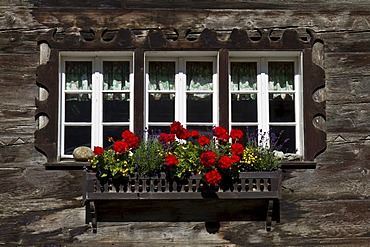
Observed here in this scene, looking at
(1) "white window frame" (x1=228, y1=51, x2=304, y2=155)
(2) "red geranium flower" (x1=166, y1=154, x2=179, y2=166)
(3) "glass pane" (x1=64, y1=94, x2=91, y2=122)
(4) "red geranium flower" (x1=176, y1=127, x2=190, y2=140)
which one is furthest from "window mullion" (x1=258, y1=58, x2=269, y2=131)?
(3) "glass pane" (x1=64, y1=94, x2=91, y2=122)

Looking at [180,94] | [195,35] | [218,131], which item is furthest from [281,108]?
[195,35]

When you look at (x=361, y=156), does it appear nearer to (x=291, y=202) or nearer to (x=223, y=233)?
(x=291, y=202)

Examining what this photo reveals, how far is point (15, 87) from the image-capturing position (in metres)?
7.21

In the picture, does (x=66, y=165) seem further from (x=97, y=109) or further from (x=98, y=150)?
(x=97, y=109)

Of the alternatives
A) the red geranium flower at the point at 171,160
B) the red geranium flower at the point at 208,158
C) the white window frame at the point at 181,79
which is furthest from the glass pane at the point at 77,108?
the red geranium flower at the point at 208,158

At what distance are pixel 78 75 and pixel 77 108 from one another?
1.06 feet

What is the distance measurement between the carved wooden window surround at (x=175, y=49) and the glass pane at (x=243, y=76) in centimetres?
22

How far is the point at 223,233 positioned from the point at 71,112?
1847 mm

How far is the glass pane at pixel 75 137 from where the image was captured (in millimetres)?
7246

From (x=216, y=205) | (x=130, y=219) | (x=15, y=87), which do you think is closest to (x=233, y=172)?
(x=216, y=205)

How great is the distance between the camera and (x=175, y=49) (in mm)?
7188

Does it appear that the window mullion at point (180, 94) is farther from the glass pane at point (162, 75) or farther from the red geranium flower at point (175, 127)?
the red geranium flower at point (175, 127)

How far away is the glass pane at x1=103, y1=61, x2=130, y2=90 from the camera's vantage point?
735 cm

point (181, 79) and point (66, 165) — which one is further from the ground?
point (181, 79)
